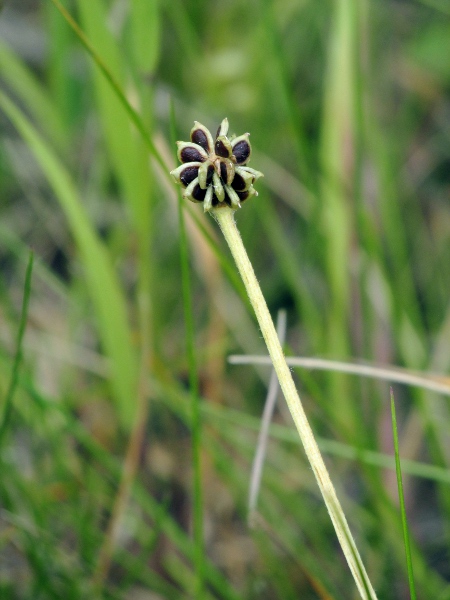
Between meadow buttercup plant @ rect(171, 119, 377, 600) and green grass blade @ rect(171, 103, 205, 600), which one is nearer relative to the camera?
meadow buttercup plant @ rect(171, 119, 377, 600)

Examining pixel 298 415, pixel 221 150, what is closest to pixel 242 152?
pixel 221 150

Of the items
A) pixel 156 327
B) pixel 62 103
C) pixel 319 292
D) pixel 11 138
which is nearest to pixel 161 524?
pixel 156 327

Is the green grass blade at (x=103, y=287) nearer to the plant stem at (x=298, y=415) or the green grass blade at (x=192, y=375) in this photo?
the green grass blade at (x=192, y=375)

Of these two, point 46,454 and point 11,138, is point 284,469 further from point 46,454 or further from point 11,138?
point 11,138

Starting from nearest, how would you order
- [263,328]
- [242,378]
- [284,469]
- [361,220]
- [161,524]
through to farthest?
[263,328], [161,524], [361,220], [284,469], [242,378]

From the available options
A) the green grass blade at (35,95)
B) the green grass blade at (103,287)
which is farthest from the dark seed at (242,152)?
the green grass blade at (35,95)

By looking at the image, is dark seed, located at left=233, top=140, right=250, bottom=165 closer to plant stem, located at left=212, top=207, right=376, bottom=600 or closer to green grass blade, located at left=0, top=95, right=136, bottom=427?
plant stem, located at left=212, top=207, right=376, bottom=600

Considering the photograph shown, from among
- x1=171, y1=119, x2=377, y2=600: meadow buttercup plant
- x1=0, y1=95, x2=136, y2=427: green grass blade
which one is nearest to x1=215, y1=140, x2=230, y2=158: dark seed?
x1=171, y1=119, x2=377, y2=600: meadow buttercup plant
